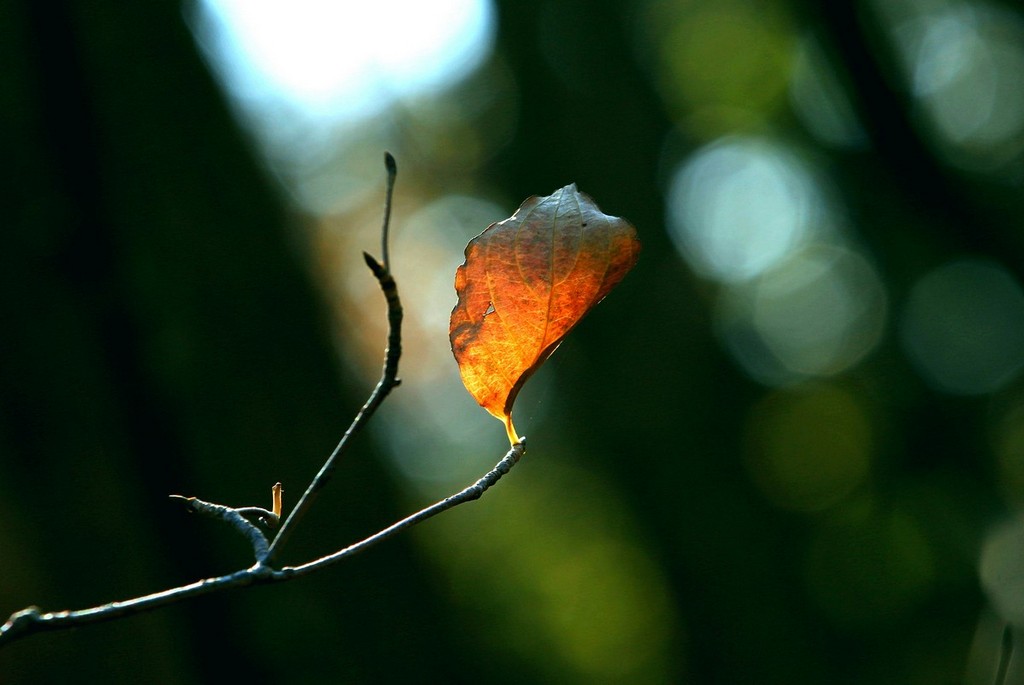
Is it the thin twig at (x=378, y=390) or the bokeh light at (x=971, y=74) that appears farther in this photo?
the bokeh light at (x=971, y=74)

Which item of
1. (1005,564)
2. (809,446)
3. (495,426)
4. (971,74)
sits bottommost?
(809,446)

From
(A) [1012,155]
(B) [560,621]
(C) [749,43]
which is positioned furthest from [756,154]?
(B) [560,621]

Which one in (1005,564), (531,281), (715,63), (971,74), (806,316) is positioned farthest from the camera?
(806,316)

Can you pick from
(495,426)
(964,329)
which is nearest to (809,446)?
(964,329)

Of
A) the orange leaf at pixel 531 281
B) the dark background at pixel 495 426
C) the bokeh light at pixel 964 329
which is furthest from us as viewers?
the bokeh light at pixel 964 329

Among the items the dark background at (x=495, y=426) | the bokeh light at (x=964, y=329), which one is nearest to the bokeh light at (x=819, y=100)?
the dark background at (x=495, y=426)

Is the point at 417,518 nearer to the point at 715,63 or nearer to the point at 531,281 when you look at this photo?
the point at 531,281

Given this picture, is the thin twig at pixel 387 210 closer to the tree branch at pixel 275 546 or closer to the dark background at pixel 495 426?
the tree branch at pixel 275 546

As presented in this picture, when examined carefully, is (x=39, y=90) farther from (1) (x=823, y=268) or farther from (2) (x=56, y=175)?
(1) (x=823, y=268)
